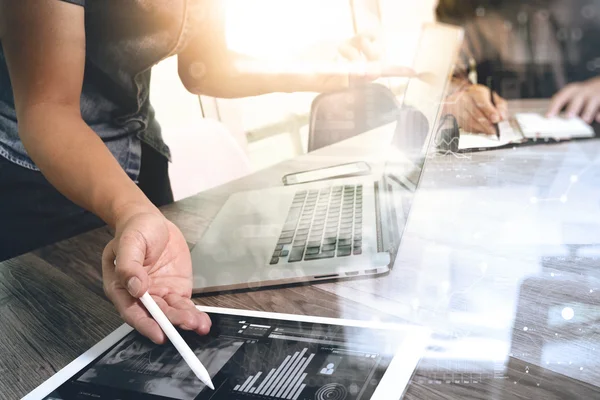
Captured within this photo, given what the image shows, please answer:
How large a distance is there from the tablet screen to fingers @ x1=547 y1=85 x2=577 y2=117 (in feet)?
1.11

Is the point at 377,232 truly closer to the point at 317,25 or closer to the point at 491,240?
the point at 491,240

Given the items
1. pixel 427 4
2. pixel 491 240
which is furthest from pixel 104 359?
pixel 427 4

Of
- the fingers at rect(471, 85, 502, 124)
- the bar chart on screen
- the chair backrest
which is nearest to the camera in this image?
the bar chart on screen

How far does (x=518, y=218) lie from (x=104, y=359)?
0.41m

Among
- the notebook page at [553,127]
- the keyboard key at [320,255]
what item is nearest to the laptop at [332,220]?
the keyboard key at [320,255]

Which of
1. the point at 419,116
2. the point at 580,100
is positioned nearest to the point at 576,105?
the point at 580,100

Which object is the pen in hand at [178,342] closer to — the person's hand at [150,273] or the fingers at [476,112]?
the person's hand at [150,273]

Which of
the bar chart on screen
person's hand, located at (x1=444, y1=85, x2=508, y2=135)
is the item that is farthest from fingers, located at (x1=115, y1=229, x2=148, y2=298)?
person's hand, located at (x1=444, y1=85, x2=508, y2=135)

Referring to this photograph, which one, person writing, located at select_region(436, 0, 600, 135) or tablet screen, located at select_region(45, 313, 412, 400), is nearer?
tablet screen, located at select_region(45, 313, 412, 400)

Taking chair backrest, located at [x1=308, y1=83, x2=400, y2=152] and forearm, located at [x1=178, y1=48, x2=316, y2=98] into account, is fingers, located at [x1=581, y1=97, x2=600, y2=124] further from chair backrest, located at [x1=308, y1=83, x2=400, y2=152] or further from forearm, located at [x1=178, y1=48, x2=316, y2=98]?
forearm, located at [x1=178, y1=48, x2=316, y2=98]

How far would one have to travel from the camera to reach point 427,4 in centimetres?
52

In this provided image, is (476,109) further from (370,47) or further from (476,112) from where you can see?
(370,47)

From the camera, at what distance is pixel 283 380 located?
311 millimetres

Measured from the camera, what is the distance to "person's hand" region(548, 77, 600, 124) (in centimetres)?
50
